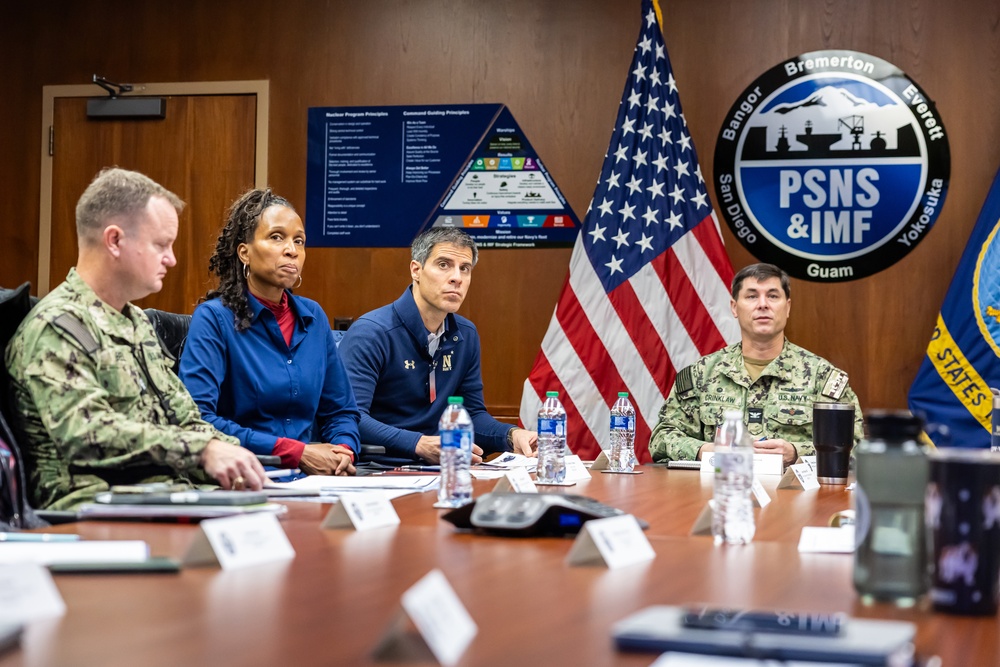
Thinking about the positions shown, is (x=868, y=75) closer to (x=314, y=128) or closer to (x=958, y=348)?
(x=958, y=348)

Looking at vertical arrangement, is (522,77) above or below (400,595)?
above

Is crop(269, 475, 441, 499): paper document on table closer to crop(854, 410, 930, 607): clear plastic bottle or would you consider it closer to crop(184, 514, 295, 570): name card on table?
crop(184, 514, 295, 570): name card on table

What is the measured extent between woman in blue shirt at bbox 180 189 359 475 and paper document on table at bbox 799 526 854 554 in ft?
4.61

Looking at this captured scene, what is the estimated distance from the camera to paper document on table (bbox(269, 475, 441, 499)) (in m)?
2.09

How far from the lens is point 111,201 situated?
2248 mm

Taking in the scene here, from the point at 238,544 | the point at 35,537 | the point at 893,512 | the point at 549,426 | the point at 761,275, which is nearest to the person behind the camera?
the point at 893,512

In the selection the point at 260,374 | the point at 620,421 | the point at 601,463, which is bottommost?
the point at 601,463

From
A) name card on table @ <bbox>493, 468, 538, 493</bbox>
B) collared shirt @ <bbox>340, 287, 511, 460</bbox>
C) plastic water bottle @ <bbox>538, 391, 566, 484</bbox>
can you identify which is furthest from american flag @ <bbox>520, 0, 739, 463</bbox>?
name card on table @ <bbox>493, 468, 538, 493</bbox>

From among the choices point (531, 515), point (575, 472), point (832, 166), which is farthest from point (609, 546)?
point (832, 166)

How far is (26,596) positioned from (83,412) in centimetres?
106

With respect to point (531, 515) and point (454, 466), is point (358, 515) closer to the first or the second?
point (531, 515)

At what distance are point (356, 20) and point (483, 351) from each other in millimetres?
1657

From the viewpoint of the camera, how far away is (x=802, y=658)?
0.79m

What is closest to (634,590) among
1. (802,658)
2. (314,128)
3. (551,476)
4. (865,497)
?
(865,497)
